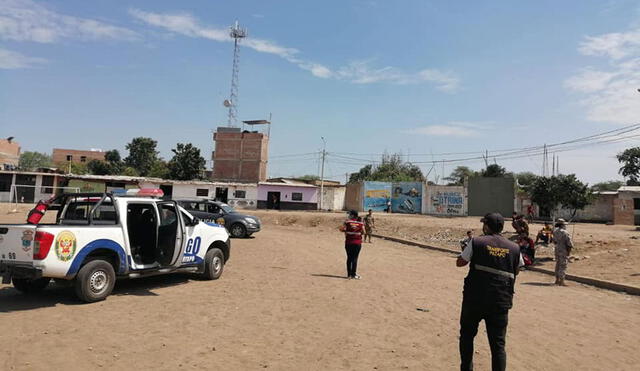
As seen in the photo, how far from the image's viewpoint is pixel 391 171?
227 feet

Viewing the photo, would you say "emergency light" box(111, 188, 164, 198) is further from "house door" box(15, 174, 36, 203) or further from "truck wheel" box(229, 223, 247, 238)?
"house door" box(15, 174, 36, 203)

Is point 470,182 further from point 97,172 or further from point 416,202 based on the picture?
point 97,172

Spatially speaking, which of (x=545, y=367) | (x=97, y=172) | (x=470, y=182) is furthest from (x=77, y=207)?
(x=97, y=172)

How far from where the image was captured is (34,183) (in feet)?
145

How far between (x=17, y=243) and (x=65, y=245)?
704mm

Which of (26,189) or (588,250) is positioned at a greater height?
(26,189)

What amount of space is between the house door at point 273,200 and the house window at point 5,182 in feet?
83.2

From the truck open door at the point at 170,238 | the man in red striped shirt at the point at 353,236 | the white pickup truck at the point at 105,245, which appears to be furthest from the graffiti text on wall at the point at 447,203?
the truck open door at the point at 170,238

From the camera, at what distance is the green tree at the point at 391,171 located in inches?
2665

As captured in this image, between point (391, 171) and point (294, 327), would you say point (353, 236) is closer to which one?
point (294, 327)

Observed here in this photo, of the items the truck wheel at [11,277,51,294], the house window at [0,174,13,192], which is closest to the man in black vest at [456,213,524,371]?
the truck wheel at [11,277,51,294]

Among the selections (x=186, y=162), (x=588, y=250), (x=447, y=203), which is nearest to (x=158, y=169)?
(x=186, y=162)

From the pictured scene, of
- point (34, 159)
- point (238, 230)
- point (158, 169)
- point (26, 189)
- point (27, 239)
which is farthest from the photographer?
point (34, 159)

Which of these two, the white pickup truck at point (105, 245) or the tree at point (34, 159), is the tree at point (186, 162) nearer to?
the white pickup truck at point (105, 245)
